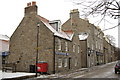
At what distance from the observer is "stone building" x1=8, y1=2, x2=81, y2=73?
24.2m

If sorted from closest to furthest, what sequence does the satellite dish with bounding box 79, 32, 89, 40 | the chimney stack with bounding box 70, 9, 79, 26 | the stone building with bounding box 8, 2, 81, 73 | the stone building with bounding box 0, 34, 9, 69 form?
1. the stone building with bounding box 8, 2, 81, 73
2. the stone building with bounding box 0, 34, 9, 69
3. the satellite dish with bounding box 79, 32, 89, 40
4. the chimney stack with bounding box 70, 9, 79, 26

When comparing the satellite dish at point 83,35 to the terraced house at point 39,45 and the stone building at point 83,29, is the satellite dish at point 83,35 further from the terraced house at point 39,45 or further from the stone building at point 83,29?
the terraced house at point 39,45

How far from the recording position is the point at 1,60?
28953 millimetres

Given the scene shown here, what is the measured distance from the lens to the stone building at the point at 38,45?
24.2 metres

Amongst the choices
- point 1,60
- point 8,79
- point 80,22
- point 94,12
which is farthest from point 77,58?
point 94,12

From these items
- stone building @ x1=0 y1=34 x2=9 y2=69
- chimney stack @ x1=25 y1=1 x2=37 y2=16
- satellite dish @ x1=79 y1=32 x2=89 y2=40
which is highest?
chimney stack @ x1=25 y1=1 x2=37 y2=16

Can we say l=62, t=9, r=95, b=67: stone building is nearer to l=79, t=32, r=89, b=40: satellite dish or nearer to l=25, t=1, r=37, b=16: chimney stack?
l=79, t=32, r=89, b=40: satellite dish

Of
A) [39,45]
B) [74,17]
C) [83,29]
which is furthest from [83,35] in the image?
[39,45]

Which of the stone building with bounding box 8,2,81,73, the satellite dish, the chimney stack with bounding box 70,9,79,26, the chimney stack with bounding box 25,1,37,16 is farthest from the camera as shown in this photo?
the chimney stack with bounding box 70,9,79,26

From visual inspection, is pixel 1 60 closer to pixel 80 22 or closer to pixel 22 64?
pixel 22 64

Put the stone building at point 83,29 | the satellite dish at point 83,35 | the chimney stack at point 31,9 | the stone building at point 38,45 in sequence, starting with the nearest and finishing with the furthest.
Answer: the stone building at point 38,45 → the chimney stack at point 31,9 → the stone building at point 83,29 → the satellite dish at point 83,35

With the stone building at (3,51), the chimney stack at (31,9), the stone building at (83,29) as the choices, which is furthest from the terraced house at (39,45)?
the stone building at (83,29)

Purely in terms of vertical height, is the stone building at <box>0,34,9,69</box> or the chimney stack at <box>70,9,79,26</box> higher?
the chimney stack at <box>70,9,79,26</box>

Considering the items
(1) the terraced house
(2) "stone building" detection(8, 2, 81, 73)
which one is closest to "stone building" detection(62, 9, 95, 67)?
(1) the terraced house
